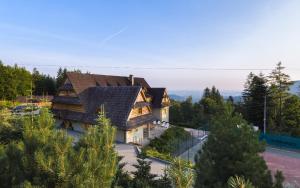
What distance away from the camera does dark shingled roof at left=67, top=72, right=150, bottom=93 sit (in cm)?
3065

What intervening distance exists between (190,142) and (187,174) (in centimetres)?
2376

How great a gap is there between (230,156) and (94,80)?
100 feet

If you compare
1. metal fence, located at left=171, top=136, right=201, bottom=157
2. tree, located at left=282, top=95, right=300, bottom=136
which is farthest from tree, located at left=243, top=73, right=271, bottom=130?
metal fence, located at left=171, top=136, right=201, bottom=157

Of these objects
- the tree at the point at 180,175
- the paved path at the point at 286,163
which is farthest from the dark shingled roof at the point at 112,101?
the tree at the point at 180,175

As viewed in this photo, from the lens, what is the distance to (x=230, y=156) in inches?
277

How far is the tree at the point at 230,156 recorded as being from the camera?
661 centimetres

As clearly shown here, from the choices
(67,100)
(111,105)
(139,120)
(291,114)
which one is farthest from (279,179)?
(291,114)

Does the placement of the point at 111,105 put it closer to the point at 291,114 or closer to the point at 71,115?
the point at 71,115

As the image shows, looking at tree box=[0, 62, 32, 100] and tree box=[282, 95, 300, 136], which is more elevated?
tree box=[0, 62, 32, 100]

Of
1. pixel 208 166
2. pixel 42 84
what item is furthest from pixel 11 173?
pixel 42 84

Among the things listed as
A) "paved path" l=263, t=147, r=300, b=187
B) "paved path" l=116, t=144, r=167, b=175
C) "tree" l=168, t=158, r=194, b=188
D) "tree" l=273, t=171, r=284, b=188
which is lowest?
"paved path" l=263, t=147, r=300, b=187

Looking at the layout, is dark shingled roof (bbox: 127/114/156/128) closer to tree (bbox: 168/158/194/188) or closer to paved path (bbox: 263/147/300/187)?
paved path (bbox: 263/147/300/187)

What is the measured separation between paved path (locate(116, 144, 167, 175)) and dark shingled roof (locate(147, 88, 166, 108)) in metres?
17.1

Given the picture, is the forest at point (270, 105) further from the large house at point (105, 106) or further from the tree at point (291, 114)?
the large house at point (105, 106)
